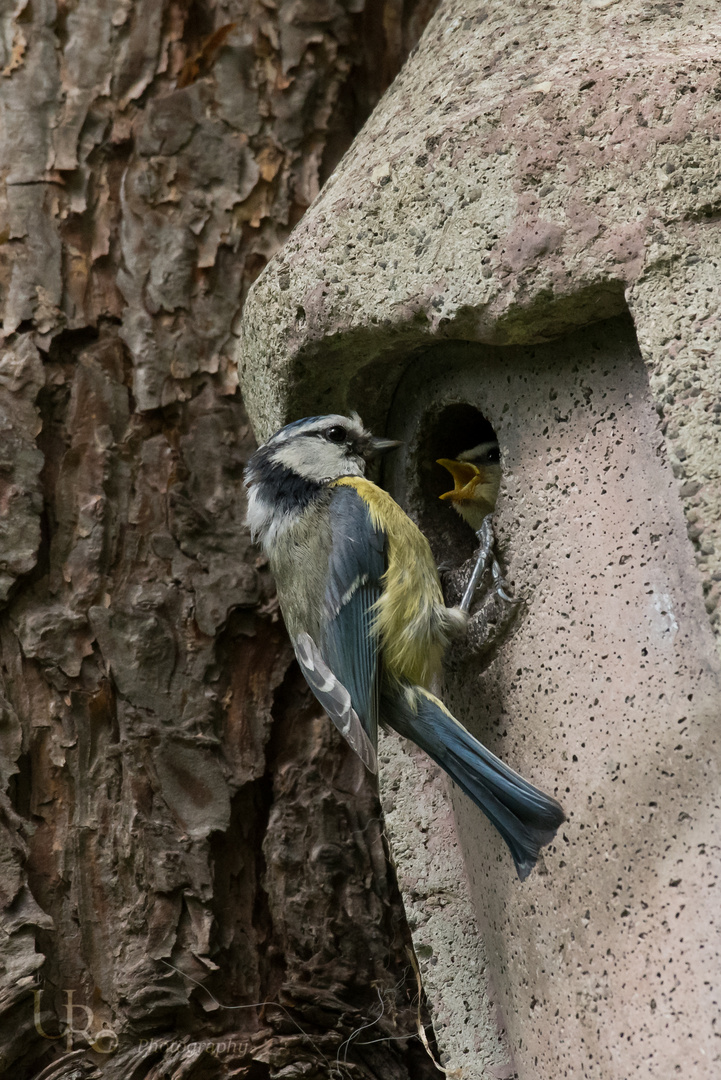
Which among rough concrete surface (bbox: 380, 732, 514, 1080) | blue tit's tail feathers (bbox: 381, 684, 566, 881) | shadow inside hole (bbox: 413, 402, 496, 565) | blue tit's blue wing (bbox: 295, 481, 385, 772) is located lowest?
rough concrete surface (bbox: 380, 732, 514, 1080)

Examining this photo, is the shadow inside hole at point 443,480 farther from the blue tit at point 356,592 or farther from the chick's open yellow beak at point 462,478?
the blue tit at point 356,592

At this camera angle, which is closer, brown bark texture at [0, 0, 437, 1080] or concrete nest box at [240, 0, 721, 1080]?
concrete nest box at [240, 0, 721, 1080]

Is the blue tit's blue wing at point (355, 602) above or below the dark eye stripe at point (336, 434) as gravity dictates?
below

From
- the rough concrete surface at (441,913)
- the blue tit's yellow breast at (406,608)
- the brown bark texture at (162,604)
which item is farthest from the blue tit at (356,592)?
the brown bark texture at (162,604)

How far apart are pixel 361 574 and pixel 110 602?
0.79 m

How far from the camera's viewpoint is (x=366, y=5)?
10.6 ft

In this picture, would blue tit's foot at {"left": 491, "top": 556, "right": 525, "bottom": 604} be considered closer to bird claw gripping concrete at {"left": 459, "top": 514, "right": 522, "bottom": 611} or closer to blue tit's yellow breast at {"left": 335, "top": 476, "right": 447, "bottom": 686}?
bird claw gripping concrete at {"left": 459, "top": 514, "right": 522, "bottom": 611}

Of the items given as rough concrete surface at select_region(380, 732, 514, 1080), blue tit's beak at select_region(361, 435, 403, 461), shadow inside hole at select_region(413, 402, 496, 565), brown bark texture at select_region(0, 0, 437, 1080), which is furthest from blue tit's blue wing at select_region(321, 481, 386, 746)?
brown bark texture at select_region(0, 0, 437, 1080)

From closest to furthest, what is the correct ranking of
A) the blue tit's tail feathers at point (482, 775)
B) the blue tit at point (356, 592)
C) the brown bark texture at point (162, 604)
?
the blue tit's tail feathers at point (482, 775) → the blue tit at point (356, 592) → the brown bark texture at point (162, 604)

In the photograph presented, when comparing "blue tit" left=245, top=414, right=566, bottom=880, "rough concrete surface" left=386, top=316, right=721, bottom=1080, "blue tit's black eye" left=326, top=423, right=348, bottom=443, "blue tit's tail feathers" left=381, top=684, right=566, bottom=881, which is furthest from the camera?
"blue tit's black eye" left=326, top=423, right=348, bottom=443

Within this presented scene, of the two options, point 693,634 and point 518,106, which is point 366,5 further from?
point 693,634

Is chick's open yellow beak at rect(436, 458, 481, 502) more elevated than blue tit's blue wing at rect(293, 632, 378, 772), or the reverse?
chick's open yellow beak at rect(436, 458, 481, 502)

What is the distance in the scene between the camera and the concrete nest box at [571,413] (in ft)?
5.42

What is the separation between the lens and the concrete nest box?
165 cm
